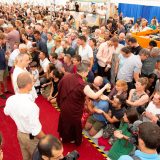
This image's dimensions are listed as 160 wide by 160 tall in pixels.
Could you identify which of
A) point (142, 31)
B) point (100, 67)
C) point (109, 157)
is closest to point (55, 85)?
point (100, 67)

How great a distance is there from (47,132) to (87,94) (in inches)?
57.4

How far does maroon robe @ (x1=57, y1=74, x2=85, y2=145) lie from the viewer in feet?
12.6

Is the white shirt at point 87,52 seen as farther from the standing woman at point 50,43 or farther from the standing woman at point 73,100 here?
the standing woman at point 73,100

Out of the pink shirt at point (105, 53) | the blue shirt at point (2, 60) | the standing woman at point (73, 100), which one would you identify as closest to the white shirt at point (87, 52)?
the pink shirt at point (105, 53)

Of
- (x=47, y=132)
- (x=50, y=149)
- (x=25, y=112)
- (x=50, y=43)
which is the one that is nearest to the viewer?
(x=50, y=149)

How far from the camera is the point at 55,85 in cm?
606

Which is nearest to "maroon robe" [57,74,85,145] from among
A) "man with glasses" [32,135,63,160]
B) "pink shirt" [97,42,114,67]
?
"man with glasses" [32,135,63,160]

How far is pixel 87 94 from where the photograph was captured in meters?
3.78

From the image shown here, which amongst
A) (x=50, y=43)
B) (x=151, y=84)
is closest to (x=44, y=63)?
(x=50, y=43)

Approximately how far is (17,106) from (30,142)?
22.4 inches

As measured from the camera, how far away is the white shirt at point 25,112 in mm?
2789

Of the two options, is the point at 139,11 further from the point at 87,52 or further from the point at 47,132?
the point at 47,132

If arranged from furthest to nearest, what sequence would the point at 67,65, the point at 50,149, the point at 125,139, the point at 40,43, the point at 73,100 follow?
the point at 40,43
the point at 67,65
the point at 73,100
the point at 125,139
the point at 50,149

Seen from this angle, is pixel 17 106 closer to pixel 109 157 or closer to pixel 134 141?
pixel 134 141
